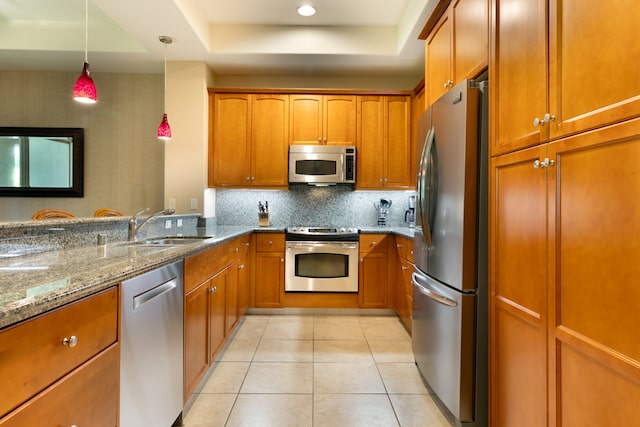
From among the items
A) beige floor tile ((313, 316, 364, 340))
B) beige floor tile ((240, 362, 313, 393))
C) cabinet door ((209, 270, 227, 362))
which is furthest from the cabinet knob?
beige floor tile ((313, 316, 364, 340))

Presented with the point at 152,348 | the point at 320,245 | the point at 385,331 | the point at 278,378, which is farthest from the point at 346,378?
the point at 320,245

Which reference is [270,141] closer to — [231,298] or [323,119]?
[323,119]

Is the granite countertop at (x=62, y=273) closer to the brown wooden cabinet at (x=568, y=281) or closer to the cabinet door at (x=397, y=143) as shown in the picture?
the brown wooden cabinet at (x=568, y=281)

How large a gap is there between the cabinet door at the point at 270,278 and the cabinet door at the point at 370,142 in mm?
1262

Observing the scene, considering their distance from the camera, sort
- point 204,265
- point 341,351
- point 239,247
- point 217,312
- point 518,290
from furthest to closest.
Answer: point 239,247, point 341,351, point 217,312, point 204,265, point 518,290

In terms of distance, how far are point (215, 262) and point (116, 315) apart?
3.57 ft

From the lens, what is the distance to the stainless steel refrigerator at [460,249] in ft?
5.01

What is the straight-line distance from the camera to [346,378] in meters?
2.11

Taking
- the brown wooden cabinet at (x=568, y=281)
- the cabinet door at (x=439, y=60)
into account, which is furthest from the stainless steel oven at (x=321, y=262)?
the brown wooden cabinet at (x=568, y=281)

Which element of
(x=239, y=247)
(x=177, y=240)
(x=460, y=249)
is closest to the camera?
(x=460, y=249)

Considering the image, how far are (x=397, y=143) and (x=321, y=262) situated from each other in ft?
5.29

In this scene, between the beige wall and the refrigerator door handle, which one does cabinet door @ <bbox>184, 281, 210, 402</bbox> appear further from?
the beige wall

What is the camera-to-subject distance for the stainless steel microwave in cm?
349

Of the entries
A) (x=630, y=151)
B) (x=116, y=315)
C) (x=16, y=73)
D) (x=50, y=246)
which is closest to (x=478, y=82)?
(x=630, y=151)
